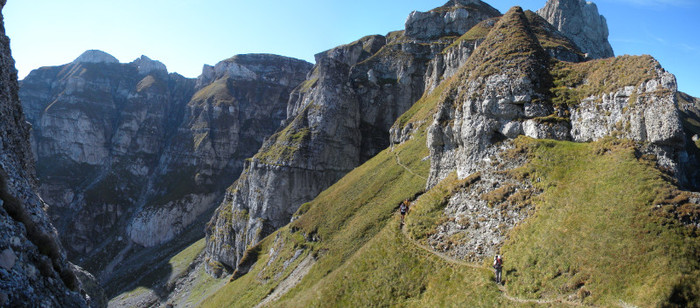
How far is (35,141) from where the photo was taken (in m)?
181

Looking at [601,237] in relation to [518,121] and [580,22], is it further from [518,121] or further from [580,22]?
[580,22]

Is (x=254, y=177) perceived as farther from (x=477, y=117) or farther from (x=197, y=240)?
(x=477, y=117)

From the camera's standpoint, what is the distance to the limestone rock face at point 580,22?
540 feet

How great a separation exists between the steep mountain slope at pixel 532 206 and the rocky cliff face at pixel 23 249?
2350cm

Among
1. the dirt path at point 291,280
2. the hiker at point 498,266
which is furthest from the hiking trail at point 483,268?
the dirt path at point 291,280

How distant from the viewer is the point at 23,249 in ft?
52.7

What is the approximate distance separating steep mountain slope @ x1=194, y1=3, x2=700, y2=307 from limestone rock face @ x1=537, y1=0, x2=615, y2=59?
144905 mm

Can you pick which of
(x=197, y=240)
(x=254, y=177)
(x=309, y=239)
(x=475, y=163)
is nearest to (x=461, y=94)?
(x=475, y=163)

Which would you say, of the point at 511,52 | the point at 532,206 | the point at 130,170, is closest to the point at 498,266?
the point at 532,206

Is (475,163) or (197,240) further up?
(475,163)

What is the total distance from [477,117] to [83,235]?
175 meters

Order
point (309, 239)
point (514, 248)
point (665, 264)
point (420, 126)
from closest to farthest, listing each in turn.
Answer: point (665, 264), point (514, 248), point (309, 239), point (420, 126)

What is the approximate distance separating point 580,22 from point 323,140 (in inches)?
5794

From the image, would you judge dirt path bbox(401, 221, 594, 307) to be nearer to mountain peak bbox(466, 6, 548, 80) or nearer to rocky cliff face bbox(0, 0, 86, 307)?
mountain peak bbox(466, 6, 548, 80)
